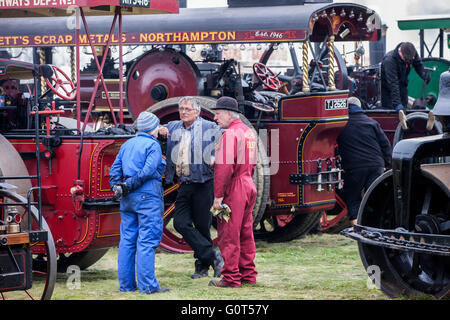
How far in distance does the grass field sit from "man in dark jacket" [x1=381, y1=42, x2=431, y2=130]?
1.84m

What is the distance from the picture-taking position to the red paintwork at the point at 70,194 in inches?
257

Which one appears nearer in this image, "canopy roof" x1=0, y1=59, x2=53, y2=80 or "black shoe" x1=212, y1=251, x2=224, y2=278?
"canopy roof" x1=0, y1=59, x2=53, y2=80

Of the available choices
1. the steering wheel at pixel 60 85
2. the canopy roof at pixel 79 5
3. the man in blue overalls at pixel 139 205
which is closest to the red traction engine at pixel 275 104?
the steering wheel at pixel 60 85

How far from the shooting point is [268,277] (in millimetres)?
7055

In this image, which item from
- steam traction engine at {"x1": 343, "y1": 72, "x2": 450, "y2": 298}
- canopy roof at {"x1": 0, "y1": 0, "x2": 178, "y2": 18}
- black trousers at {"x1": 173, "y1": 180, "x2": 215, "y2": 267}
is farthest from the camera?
black trousers at {"x1": 173, "y1": 180, "x2": 215, "y2": 267}

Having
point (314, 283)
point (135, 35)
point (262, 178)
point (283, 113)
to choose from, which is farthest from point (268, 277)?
point (135, 35)

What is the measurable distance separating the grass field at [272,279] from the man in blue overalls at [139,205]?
0.52 ft

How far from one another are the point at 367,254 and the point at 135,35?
4.47 m

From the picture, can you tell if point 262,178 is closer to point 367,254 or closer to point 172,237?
point 172,237

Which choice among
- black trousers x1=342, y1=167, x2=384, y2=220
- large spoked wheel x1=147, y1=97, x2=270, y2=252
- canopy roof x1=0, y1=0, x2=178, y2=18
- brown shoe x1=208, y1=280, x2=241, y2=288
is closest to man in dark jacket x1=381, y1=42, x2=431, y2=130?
black trousers x1=342, y1=167, x2=384, y2=220

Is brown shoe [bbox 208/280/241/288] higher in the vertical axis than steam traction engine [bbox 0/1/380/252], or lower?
lower

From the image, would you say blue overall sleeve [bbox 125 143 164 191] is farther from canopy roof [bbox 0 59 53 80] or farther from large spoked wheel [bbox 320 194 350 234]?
large spoked wheel [bbox 320 194 350 234]

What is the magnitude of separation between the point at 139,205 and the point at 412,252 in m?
1.90

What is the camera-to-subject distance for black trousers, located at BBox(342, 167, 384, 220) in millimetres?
8781
